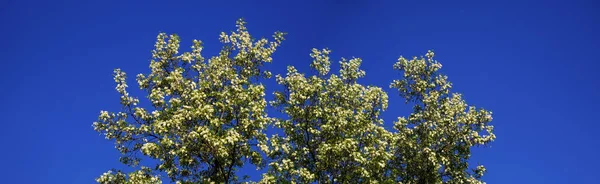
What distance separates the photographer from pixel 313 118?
102 ft

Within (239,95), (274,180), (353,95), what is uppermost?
(353,95)

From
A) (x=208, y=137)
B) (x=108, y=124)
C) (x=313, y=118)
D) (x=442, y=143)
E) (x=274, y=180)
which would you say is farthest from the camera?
(x=442, y=143)

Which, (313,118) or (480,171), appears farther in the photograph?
(480,171)

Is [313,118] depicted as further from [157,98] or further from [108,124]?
[108,124]

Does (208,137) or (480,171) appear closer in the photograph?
(208,137)

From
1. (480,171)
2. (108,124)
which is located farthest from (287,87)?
(480,171)

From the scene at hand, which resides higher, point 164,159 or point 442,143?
point 442,143

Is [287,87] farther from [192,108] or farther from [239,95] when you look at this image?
[192,108]

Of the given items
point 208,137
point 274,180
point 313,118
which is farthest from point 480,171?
point 208,137

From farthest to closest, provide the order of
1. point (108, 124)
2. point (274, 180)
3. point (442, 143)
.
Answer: point (442, 143) → point (108, 124) → point (274, 180)

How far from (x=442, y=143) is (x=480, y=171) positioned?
3169mm

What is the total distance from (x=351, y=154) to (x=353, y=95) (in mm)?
4867

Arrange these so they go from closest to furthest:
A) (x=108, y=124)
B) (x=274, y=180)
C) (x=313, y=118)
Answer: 1. (x=274, y=180)
2. (x=108, y=124)
3. (x=313, y=118)

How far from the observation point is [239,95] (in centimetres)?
2705
